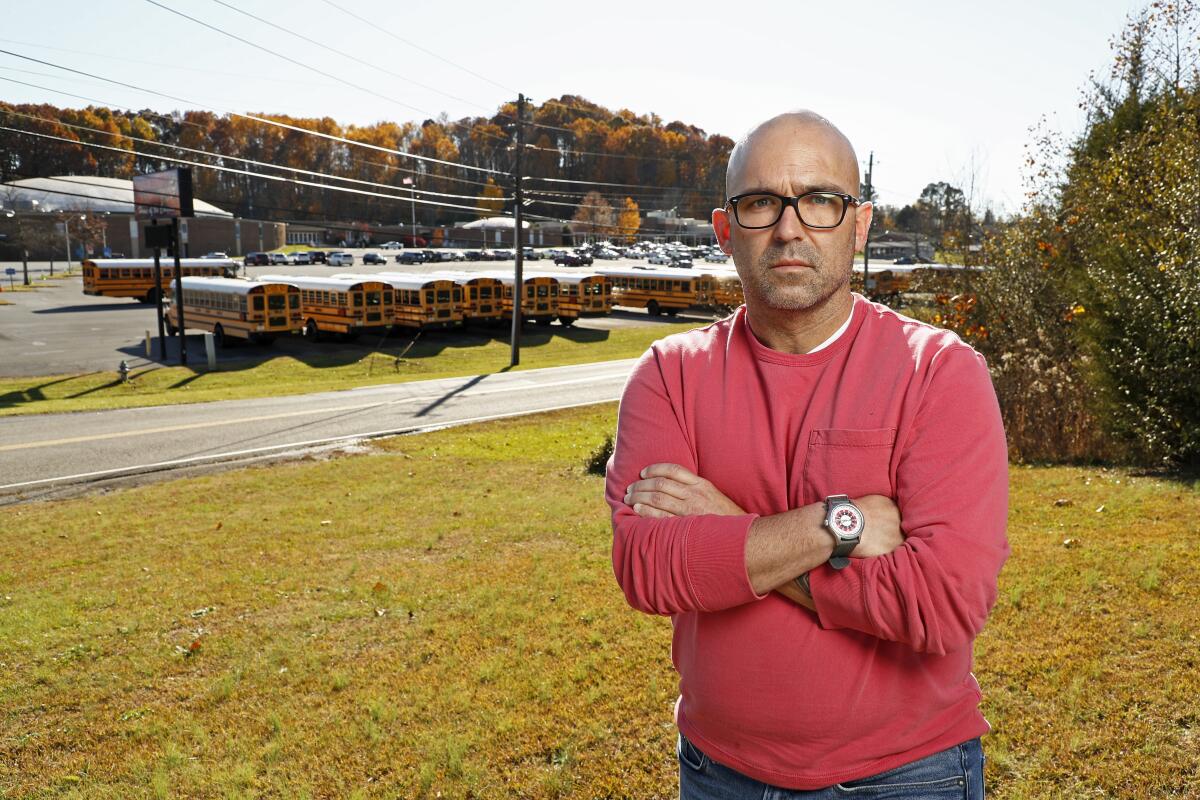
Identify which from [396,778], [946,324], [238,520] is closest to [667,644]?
[396,778]

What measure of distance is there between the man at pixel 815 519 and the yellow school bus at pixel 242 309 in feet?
117

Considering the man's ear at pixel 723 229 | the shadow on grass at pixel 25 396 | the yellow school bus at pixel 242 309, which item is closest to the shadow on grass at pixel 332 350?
the shadow on grass at pixel 25 396

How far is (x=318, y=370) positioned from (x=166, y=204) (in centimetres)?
927

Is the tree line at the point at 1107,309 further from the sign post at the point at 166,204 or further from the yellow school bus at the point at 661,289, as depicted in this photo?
the yellow school bus at the point at 661,289

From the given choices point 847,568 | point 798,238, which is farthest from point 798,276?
point 847,568

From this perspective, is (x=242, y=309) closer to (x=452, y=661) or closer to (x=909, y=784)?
(x=452, y=661)

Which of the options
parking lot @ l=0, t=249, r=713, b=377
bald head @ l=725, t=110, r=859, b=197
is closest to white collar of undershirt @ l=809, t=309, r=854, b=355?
bald head @ l=725, t=110, r=859, b=197

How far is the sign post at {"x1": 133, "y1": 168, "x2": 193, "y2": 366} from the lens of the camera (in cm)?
3353

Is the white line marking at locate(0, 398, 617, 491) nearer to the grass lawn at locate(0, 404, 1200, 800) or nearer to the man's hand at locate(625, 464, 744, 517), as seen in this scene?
the grass lawn at locate(0, 404, 1200, 800)

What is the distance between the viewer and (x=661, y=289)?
2035 inches

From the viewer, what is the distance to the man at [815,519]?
2158 mm

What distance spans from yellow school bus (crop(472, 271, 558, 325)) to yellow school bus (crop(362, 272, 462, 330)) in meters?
3.51

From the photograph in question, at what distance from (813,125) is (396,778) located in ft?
12.2

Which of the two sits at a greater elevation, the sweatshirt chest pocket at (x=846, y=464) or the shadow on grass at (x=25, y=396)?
the sweatshirt chest pocket at (x=846, y=464)
